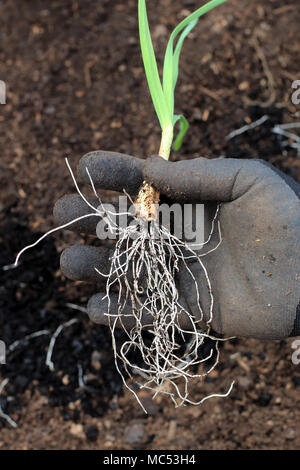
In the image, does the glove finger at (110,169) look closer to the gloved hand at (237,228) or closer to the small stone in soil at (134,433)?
the gloved hand at (237,228)

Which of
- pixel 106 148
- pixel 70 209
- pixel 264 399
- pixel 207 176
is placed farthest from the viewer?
pixel 106 148

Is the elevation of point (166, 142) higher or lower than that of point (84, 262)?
higher

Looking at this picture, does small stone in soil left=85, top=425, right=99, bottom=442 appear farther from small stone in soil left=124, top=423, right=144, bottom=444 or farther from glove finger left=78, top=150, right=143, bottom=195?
glove finger left=78, top=150, right=143, bottom=195

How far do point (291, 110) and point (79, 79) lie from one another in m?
0.79

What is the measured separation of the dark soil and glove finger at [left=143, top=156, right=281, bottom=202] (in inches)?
20.8

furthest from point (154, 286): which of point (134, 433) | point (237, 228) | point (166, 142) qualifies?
point (134, 433)

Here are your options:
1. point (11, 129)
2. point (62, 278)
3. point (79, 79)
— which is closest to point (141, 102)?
point (79, 79)

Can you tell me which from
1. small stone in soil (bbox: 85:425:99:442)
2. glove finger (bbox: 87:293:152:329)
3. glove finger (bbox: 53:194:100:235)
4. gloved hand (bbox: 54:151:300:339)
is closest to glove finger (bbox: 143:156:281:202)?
gloved hand (bbox: 54:151:300:339)

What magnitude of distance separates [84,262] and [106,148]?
1.89ft

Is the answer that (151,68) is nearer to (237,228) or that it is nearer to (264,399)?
(237,228)

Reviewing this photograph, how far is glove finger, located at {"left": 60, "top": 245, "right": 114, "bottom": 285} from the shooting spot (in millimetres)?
1260

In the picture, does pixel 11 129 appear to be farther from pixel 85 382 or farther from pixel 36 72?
pixel 85 382

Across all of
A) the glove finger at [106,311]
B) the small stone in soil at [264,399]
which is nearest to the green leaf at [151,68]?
the glove finger at [106,311]

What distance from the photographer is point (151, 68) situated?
1.22 metres
